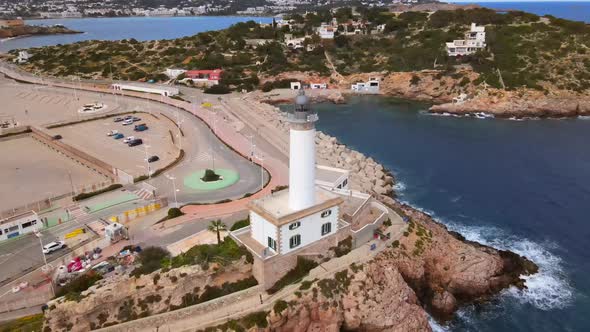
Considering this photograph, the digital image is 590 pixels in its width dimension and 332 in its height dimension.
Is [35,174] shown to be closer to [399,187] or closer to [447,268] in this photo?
[399,187]

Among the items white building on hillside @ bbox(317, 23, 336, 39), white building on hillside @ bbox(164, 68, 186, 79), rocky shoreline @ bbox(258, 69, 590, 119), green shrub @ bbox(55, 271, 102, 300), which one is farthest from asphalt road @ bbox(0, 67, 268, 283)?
white building on hillside @ bbox(317, 23, 336, 39)

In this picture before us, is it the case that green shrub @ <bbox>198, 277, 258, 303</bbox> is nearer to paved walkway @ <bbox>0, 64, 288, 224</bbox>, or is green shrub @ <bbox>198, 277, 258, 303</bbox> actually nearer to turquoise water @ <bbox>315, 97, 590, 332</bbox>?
paved walkway @ <bbox>0, 64, 288, 224</bbox>

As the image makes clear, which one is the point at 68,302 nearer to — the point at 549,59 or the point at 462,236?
the point at 462,236

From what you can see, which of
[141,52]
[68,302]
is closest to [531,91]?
[68,302]

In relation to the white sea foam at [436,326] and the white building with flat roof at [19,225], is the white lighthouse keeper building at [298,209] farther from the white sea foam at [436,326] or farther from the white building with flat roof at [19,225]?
the white building with flat roof at [19,225]

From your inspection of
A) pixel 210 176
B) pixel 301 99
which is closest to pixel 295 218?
pixel 301 99
